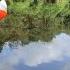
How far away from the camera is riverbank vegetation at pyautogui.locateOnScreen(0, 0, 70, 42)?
14.5 meters

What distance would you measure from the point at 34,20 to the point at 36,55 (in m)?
7.15

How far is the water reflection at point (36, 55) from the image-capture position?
9.58m

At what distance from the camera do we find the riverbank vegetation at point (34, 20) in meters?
14.5

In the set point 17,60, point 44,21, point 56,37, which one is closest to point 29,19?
point 44,21

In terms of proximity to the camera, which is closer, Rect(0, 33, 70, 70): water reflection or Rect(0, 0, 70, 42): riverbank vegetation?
Rect(0, 33, 70, 70): water reflection

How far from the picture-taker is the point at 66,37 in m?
13.6

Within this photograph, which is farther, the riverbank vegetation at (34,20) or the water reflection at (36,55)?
the riverbank vegetation at (34,20)

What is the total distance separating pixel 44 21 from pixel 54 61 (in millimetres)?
7770

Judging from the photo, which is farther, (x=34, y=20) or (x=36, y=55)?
(x=34, y=20)

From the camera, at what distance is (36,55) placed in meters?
10.8

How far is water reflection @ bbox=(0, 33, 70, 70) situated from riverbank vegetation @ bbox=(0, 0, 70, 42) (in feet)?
3.49

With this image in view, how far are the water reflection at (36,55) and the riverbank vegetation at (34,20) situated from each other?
1065 mm

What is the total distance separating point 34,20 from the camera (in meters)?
17.8

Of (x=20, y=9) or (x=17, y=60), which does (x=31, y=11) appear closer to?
(x=20, y=9)
